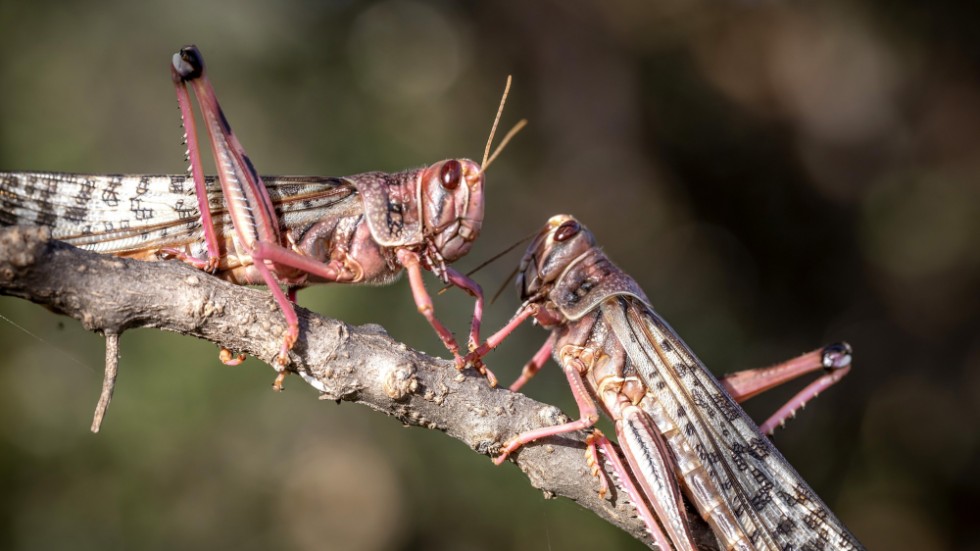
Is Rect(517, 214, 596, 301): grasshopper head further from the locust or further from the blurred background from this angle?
the blurred background

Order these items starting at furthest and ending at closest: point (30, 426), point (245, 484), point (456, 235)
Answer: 1. point (245, 484)
2. point (30, 426)
3. point (456, 235)

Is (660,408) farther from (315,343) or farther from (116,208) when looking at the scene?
(116,208)

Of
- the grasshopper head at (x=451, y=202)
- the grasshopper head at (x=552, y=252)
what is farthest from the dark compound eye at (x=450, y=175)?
the grasshopper head at (x=552, y=252)

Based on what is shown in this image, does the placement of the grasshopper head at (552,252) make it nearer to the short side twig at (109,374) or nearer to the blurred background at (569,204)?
the short side twig at (109,374)

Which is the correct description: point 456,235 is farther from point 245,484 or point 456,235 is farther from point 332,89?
point 332,89

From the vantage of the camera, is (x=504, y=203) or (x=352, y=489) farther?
(x=504, y=203)

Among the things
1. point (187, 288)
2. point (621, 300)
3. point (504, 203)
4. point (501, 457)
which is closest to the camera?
point (187, 288)

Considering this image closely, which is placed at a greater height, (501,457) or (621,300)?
(621,300)

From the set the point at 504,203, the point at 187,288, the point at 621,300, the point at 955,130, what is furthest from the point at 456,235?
the point at 955,130
